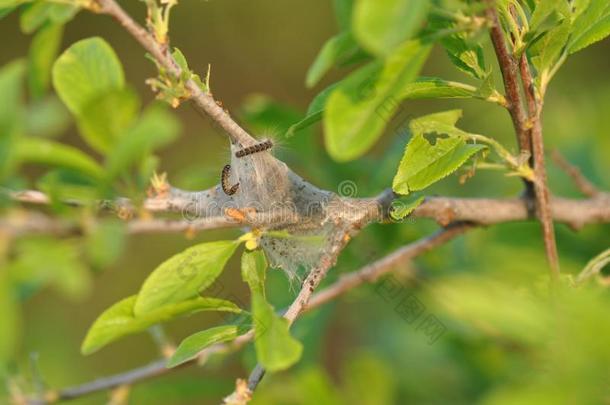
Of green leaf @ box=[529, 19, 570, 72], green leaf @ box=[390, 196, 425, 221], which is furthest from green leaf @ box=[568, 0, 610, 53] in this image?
green leaf @ box=[390, 196, 425, 221]

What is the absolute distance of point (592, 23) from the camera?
53.9 inches

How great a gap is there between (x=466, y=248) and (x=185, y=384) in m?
0.95

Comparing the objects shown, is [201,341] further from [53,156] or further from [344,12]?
[344,12]

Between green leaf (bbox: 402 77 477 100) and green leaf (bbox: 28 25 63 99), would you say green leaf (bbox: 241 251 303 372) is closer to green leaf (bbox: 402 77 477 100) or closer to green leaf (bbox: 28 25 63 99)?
green leaf (bbox: 402 77 477 100)

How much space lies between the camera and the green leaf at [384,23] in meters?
0.89

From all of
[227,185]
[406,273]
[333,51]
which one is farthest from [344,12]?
[406,273]

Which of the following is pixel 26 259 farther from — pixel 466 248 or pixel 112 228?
pixel 466 248

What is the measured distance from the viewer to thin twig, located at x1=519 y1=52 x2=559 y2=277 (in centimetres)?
137

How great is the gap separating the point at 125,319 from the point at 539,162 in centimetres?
84

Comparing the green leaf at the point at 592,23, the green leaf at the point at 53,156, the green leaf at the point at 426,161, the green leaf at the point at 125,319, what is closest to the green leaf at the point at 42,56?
the green leaf at the point at 53,156

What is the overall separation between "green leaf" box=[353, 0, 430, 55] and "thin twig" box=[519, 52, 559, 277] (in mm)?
488

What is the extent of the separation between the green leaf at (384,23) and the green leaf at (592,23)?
57cm

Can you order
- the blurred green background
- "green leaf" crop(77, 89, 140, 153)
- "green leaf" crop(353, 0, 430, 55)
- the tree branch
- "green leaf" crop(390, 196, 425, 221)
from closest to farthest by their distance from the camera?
"green leaf" crop(353, 0, 430, 55)
"green leaf" crop(77, 89, 140, 153)
"green leaf" crop(390, 196, 425, 221)
the tree branch
the blurred green background

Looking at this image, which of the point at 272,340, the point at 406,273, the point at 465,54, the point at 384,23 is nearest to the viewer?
the point at 384,23
